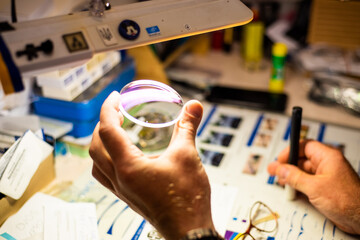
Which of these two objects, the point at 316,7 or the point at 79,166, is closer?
the point at 79,166

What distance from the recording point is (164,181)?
710 millimetres

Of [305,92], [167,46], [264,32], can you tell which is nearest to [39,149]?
[167,46]

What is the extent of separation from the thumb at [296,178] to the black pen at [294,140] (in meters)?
0.02

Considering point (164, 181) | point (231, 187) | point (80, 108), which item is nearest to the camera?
point (164, 181)

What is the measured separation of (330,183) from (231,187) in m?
0.27

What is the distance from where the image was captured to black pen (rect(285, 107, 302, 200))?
94 cm

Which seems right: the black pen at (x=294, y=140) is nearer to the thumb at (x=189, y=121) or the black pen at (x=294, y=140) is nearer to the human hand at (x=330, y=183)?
the human hand at (x=330, y=183)

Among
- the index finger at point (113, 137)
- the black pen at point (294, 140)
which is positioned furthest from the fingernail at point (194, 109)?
the black pen at point (294, 140)

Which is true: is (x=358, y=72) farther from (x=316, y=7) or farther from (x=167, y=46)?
(x=167, y=46)

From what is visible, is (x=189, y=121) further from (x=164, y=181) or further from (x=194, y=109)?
(x=164, y=181)

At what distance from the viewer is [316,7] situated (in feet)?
5.36

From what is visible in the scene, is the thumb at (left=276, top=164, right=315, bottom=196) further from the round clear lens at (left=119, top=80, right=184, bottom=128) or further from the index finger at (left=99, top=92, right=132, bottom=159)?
the index finger at (left=99, top=92, right=132, bottom=159)

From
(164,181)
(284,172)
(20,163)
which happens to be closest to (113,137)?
(164,181)

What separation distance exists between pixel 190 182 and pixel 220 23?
0.35 m
